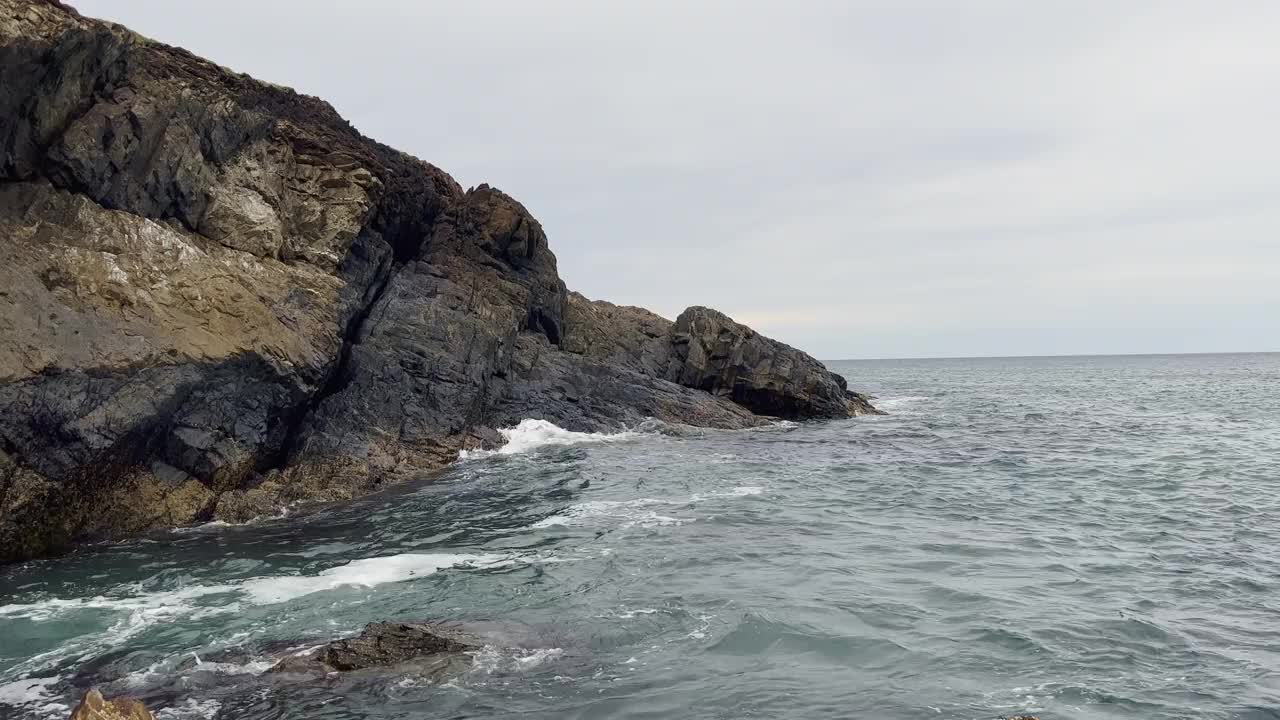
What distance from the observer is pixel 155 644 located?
10961mm

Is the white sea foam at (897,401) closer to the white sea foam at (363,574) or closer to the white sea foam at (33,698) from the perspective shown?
the white sea foam at (363,574)

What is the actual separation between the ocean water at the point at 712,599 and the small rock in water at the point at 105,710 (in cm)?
146

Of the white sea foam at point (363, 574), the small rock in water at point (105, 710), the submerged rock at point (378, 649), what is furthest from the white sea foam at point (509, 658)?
the white sea foam at point (363, 574)

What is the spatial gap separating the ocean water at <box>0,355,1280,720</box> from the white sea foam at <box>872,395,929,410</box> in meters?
27.7

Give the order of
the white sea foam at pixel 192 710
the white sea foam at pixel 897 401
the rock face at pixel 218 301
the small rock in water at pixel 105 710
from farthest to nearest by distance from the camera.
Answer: the white sea foam at pixel 897 401
the rock face at pixel 218 301
the white sea foam at pixel 192 710
the small rock in water at pixel 105 710

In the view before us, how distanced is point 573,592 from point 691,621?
224cm

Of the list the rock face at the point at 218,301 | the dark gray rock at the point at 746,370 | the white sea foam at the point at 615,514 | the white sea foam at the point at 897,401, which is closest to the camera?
the rock face at the point at 218,301

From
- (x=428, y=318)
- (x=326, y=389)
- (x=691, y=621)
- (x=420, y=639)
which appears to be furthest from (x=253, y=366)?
(x=691, y=621)

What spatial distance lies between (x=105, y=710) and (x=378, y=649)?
326 cm

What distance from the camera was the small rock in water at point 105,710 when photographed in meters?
7.21

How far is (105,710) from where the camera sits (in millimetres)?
7305

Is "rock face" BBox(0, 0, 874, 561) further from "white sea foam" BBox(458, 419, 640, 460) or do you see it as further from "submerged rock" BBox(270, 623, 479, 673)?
"submerged rock" BBox(270, 623, 479, 673)

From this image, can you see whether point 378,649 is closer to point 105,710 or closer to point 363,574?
point 105,710

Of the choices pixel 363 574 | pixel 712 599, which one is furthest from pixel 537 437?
pixel 712 599
